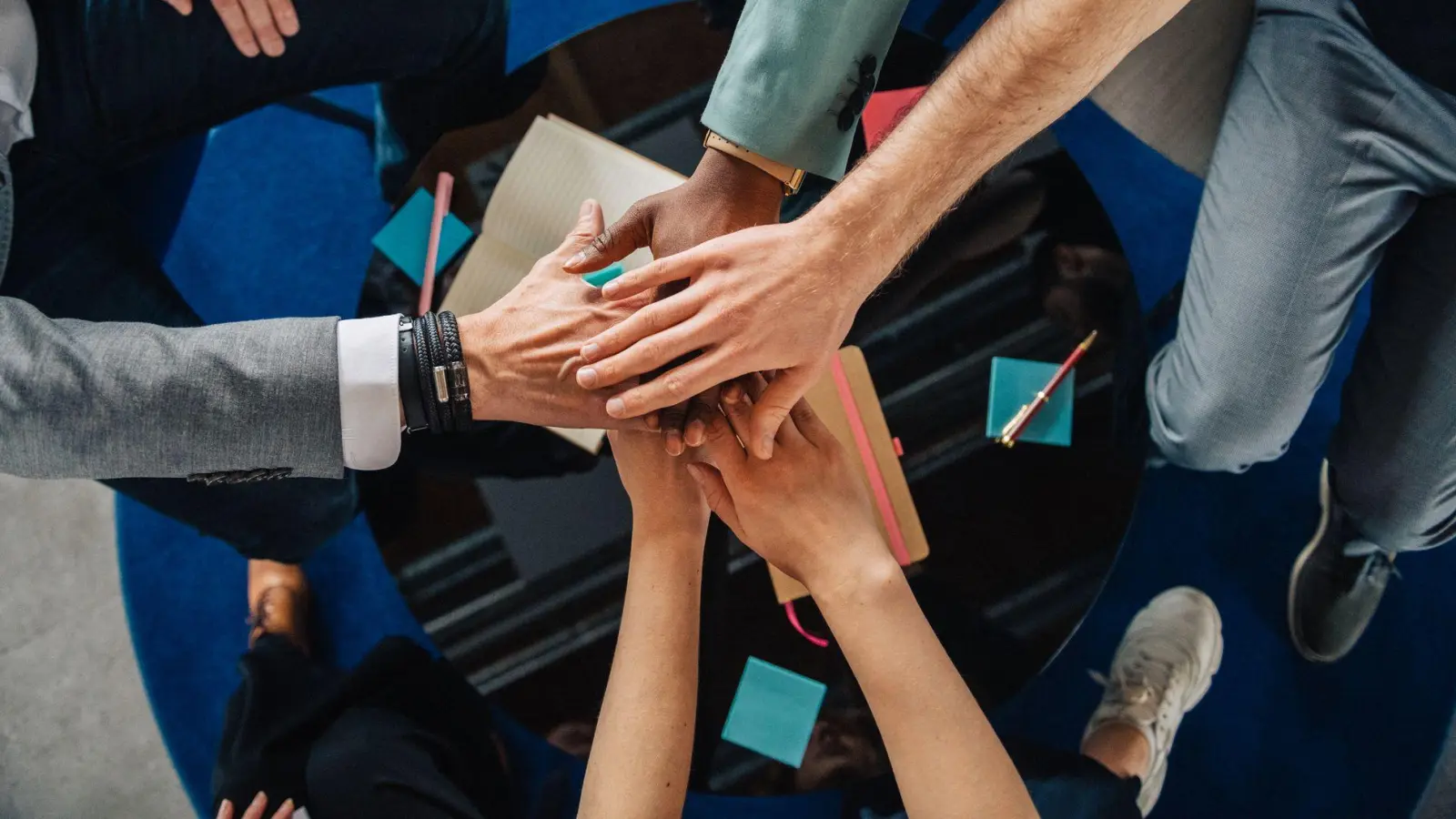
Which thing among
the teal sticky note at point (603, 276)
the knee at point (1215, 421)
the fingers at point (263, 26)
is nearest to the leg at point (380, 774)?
the teal sticky note at point (603, 276)

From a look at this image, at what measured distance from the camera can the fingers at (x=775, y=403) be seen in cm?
120

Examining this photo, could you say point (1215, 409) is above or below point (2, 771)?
above

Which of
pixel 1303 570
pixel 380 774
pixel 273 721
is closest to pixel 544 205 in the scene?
pixel 380 774

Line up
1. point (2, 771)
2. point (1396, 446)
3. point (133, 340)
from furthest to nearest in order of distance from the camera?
point (2, 771) < point (1396, 446) < point (133, 340)

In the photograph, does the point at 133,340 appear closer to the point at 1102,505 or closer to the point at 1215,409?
the point at 1102,505

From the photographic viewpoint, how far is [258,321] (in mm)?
1124

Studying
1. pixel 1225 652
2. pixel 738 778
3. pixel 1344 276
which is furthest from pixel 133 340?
pixel 1225 652

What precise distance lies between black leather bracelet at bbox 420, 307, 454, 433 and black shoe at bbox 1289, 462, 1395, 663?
5.37 feet

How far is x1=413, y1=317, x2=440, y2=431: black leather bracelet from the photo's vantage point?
117 centimetres

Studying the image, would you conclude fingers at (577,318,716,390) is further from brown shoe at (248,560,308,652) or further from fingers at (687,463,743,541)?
brown shoe at (248,560,308,652)

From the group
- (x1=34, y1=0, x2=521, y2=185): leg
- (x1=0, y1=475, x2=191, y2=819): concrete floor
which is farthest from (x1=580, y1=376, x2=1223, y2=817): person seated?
(x1=0, y1=475, x2=191, y2=819): concrete floor

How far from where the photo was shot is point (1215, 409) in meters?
1.45

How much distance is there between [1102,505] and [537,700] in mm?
861

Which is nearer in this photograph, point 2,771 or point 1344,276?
point 1344,276
